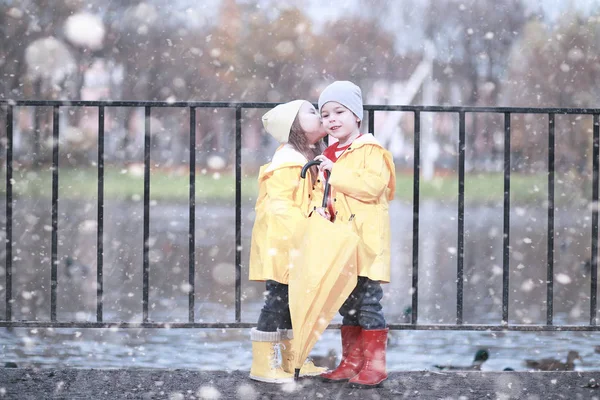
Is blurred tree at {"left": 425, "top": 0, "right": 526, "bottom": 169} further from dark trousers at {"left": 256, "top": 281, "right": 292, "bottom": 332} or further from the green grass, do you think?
dark trousers at {"left": 256, "top": 281, "right": 292, "bottom": 332}

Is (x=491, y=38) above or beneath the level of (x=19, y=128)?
above

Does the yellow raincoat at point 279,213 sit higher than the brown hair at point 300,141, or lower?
lower

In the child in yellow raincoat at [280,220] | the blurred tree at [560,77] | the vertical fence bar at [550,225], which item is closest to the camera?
the child in yellow raincoat at [280,220]

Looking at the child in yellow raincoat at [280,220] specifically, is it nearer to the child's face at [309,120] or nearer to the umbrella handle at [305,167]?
the child's face at [309,120]

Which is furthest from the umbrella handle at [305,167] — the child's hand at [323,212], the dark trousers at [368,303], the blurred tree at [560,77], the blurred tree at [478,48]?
the blurred tree at [478,48]

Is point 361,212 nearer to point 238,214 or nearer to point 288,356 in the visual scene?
point 288,356

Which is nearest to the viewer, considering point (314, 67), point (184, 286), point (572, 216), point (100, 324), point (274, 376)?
point (274, 376)

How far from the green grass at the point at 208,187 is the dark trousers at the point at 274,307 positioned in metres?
17.0

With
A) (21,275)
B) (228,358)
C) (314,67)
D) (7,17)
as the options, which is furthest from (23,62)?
(228,358)

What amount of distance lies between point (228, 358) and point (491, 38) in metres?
46.8

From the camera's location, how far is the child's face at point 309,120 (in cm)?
408

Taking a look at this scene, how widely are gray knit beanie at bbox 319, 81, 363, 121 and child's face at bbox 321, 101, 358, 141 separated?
2cm

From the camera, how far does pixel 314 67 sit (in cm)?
5462

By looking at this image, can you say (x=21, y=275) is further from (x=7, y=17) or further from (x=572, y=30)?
(x=572, y=30)
